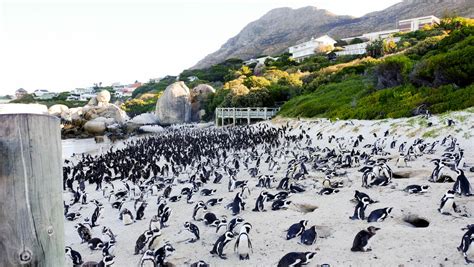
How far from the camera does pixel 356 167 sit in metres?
11.6

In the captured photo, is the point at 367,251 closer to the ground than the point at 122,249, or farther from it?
farther from it

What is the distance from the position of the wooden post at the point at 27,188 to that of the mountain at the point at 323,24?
107 m

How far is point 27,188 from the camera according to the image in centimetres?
132

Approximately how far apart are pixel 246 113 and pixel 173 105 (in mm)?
19022

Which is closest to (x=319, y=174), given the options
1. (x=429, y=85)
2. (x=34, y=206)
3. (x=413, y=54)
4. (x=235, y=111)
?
(x=34, y=206)

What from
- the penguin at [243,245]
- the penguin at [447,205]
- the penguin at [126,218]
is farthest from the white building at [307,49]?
the penguin at [243,245]

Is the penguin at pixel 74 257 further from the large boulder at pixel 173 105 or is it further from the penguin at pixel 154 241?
the large boulder at pixel 173 105

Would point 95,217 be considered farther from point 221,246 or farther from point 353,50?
point 353,50

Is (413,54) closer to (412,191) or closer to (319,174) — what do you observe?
(319,174)

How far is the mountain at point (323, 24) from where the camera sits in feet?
381

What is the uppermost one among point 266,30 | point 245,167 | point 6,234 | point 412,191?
point 266,30

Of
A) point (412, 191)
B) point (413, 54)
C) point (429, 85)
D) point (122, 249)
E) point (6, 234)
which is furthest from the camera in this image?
point (413, 54)

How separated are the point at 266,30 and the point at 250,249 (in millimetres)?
195155

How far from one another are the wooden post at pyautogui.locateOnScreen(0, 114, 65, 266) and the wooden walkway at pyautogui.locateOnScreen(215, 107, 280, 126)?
116ft
